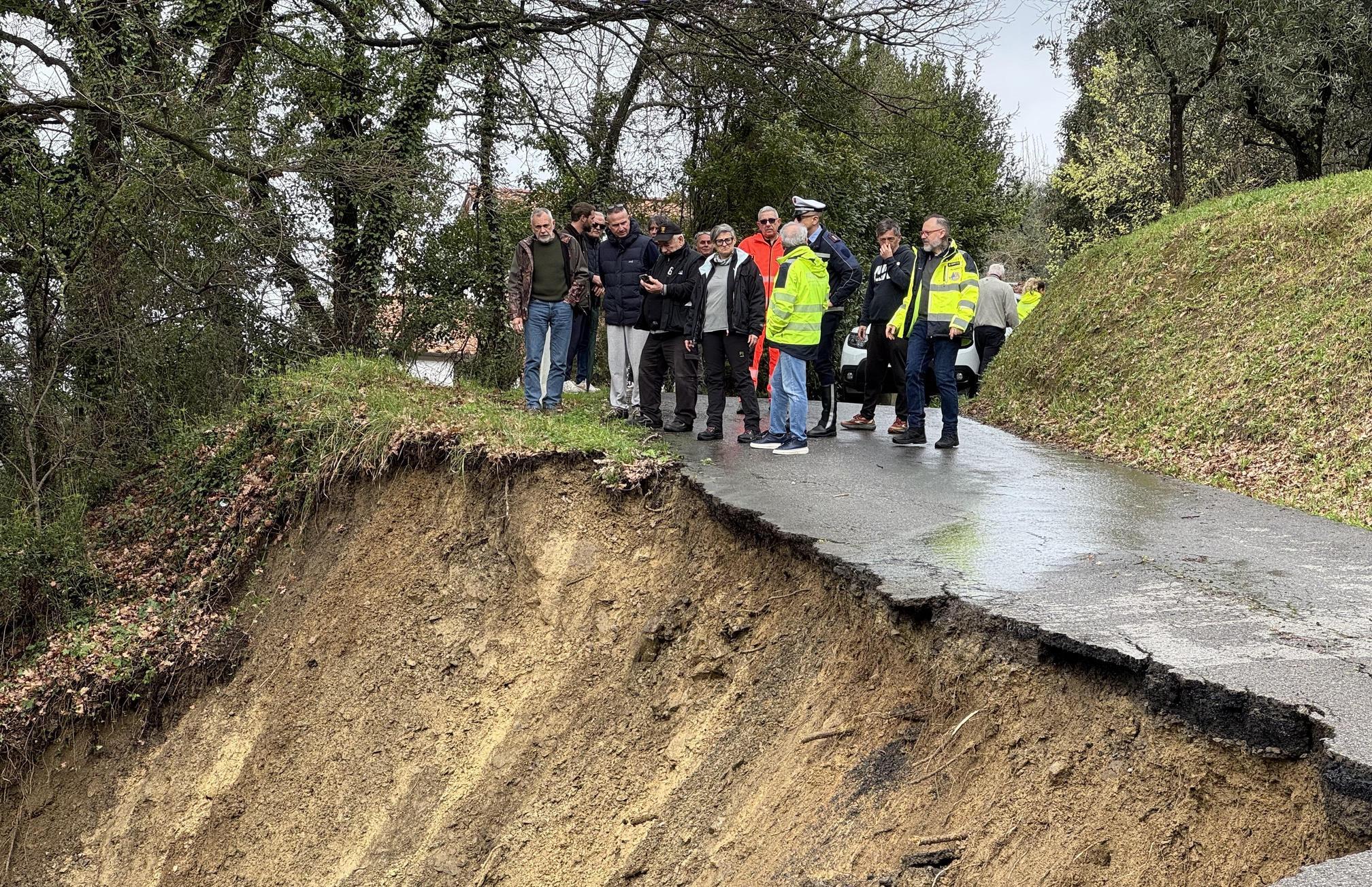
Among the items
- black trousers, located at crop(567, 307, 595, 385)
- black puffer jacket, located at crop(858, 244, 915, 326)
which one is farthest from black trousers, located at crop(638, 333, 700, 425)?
black puffer jacket, located at crop(858, 244, 915, 326)

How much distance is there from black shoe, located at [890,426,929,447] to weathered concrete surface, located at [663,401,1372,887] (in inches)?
5.1

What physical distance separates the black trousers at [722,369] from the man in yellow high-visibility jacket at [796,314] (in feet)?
1.10

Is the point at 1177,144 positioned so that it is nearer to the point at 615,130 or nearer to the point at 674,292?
the point at 615,130

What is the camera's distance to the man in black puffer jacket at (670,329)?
1052 cm

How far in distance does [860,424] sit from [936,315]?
2.30m

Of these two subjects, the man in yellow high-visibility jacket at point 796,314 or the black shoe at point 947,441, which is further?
the black shoe at point 947,441

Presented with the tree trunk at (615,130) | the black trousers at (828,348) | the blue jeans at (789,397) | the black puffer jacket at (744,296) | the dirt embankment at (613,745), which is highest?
the tree trunk at (615,130)

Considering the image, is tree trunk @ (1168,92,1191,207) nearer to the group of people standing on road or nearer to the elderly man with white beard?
the group of people standing on road

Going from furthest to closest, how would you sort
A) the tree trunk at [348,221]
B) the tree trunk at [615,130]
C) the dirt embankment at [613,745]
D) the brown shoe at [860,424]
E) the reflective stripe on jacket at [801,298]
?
the tree trunk at [615,130]
the tree trunk at [348,221]
the brown shoe at [860,424]
the reflective stripe on jacket at [801,298]
the dirt embankment at [613,745]

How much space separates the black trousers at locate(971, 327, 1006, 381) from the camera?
1722 centimetres

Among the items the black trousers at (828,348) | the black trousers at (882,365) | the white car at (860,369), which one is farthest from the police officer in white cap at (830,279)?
the white car at (860,369)

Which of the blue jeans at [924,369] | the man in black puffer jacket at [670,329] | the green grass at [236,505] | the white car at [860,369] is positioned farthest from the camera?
the white car at [860,369]

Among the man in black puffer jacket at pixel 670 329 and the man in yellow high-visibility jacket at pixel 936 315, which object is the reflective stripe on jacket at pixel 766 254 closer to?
the man in black puffer jacket at pixel 670 329

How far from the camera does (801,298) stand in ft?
32.1
